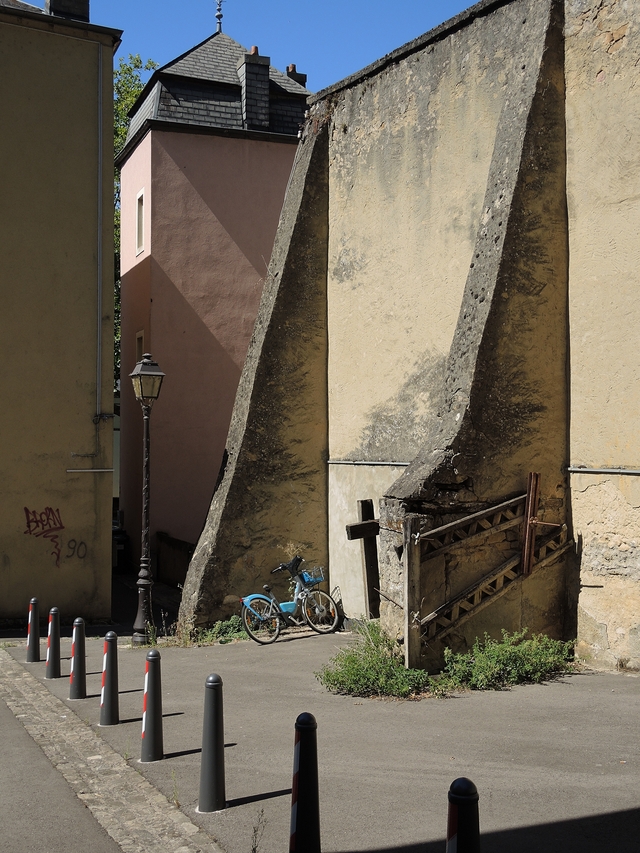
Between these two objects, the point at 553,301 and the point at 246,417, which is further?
the point at 246,417

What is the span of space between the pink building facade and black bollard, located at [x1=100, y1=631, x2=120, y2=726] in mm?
12209

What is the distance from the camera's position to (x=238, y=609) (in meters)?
12.8

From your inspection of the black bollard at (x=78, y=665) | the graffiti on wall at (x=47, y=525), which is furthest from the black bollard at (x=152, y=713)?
the graffiti on wall at (x=47, y=525)

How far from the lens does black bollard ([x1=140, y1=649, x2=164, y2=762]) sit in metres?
6.57

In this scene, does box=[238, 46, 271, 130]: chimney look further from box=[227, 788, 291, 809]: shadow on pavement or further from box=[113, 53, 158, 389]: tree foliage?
box=[227, 788, 291, 809]: shadow on pavement

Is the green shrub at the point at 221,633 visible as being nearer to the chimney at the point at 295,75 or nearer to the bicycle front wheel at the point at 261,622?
the bicycle front wheel at the point at 261,622

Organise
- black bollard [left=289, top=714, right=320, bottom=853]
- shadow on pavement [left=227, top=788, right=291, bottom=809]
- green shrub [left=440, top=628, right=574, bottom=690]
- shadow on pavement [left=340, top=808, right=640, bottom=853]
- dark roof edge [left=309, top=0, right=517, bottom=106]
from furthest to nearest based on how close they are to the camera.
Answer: dark roof edge [left=309, top=0, right=517, bottom=106] → green shrub [left=440, top=628, right=574, bottom=690] → shadow on pavement [left=227, top=788, right=291, bottom=809] → shadow on pavement [left=340, top=808, right=640, bottom=853] → black bollard [left=289, top=714, right=320, bottom=853]

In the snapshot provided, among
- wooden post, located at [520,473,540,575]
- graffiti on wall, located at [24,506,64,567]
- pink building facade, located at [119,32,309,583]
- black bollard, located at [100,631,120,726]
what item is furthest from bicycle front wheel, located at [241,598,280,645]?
pink building facade, located at [119,32,309,583]

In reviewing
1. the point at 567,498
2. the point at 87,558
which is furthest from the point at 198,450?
the point at 567,498

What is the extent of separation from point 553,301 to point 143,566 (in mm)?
6592

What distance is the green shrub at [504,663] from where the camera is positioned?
869cm

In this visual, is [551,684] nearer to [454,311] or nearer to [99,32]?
[454,311]

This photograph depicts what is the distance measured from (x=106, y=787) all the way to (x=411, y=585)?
3583 mm

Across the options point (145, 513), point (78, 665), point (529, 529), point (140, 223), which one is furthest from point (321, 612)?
point (140, 223)
